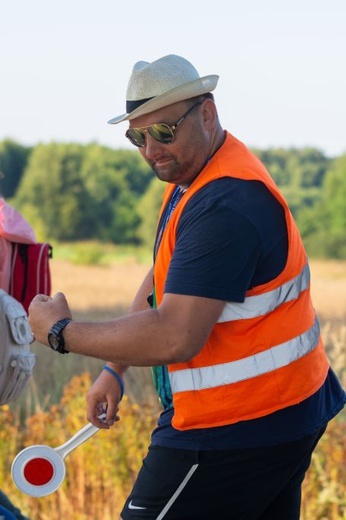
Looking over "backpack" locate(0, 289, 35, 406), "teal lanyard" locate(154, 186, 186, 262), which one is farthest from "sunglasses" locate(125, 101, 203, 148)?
"backpack" locate(0, 289, 35, 406)

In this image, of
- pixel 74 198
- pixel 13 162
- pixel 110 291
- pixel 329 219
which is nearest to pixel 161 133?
pixel 110 291

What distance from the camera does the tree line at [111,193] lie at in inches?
2147

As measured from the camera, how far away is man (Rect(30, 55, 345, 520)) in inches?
108

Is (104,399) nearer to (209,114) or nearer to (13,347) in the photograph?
(13,347)

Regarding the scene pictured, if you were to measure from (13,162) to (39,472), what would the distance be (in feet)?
198

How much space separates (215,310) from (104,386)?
0.80 meters

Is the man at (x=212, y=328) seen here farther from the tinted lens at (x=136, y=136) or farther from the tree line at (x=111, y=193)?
the tree line at (x=111, y=193)

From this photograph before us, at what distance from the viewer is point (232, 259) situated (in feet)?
8.98

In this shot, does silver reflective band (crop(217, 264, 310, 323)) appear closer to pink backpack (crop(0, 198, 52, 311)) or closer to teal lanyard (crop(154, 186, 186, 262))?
teal lanyard (crop(154, 186, 186, 262))

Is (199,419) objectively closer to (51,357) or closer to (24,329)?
(24,329)

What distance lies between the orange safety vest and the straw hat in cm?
19

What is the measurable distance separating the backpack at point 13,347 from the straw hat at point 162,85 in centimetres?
67

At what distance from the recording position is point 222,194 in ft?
9.16

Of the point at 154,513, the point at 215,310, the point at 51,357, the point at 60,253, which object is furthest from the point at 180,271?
the point at 60,253
